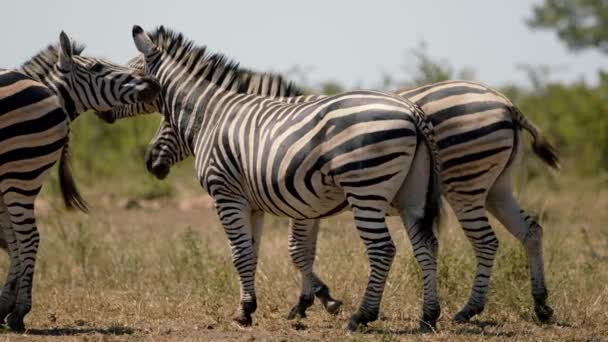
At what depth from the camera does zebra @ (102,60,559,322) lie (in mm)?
7793

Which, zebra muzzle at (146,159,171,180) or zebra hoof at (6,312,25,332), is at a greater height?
zebra muzzle at (146,159,171,180)

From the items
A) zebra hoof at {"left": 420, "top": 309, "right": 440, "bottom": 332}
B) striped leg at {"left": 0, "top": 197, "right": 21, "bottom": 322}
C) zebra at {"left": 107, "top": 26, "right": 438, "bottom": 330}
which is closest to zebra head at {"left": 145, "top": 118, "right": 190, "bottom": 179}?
zebra at {"left": 107, "top": 26, "right": 438, "bottom": 330}

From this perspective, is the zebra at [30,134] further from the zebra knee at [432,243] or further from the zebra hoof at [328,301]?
the zebra knee at [432,243]

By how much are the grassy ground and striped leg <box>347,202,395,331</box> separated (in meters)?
0.22

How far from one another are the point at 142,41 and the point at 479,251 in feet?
11.8

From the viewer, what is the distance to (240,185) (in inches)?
317

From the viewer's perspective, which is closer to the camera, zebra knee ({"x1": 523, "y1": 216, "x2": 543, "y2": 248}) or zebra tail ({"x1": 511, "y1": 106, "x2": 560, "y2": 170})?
zebra knee ({"x1": 523, "y1": 216, "x2": 543, "y2": 248})

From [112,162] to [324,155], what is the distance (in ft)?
52.6

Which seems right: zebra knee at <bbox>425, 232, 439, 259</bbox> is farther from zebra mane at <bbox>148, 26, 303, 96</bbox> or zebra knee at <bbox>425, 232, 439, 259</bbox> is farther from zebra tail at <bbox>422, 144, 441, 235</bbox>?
zebra mane at <bbox>148, 26, 303, 96</bbox>

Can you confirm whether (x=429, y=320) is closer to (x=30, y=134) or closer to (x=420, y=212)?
(x=420, y=212)

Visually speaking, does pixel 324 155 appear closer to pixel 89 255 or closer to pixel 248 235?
pixel 248 235

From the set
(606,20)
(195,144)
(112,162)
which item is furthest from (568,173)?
(606,20)

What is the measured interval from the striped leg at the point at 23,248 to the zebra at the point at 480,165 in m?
2.30

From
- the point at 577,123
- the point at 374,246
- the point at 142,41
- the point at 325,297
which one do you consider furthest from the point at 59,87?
the point at 577,123
